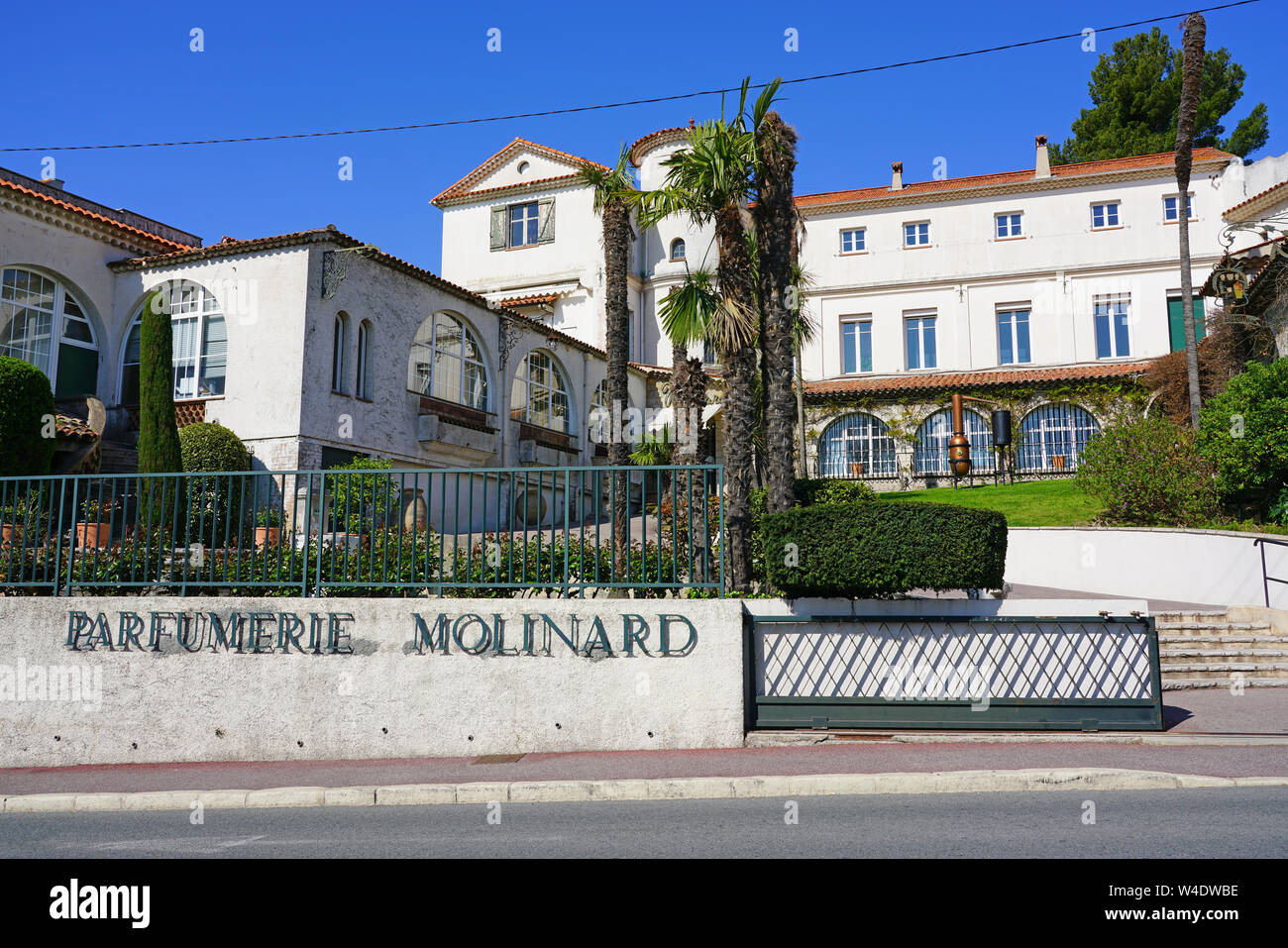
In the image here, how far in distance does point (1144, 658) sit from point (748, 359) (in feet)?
18.4

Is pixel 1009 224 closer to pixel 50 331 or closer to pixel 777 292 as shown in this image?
pixel 777 292

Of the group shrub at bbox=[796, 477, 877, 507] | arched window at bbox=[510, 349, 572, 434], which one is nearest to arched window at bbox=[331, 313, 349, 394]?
arched window at bbox=[510, 349, 572, 434]

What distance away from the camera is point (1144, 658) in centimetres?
948

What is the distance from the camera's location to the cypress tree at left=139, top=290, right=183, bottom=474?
16.2 m

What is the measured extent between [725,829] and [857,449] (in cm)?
2923

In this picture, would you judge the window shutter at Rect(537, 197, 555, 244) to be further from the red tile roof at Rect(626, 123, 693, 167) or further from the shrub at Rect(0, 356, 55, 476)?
the shrub at Rect(0, 356, 55, 476)

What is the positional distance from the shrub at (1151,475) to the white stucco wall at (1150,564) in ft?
4.76

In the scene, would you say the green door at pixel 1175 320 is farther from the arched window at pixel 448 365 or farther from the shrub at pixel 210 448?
the shrub at pixel 210 448

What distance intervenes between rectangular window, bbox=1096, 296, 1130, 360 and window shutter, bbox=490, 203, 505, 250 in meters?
22.3

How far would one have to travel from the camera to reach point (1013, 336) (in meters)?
35.4

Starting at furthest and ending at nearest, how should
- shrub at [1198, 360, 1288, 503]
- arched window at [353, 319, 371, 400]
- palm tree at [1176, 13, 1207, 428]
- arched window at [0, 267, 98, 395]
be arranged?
1. palm tree at [1176, 13, 1207, 428]
2. arched window at [353, 319, 371, 400]
3. arched window at [0, 267, 98, 395]
4. shrub at [1198, 360, 1288, 503]
